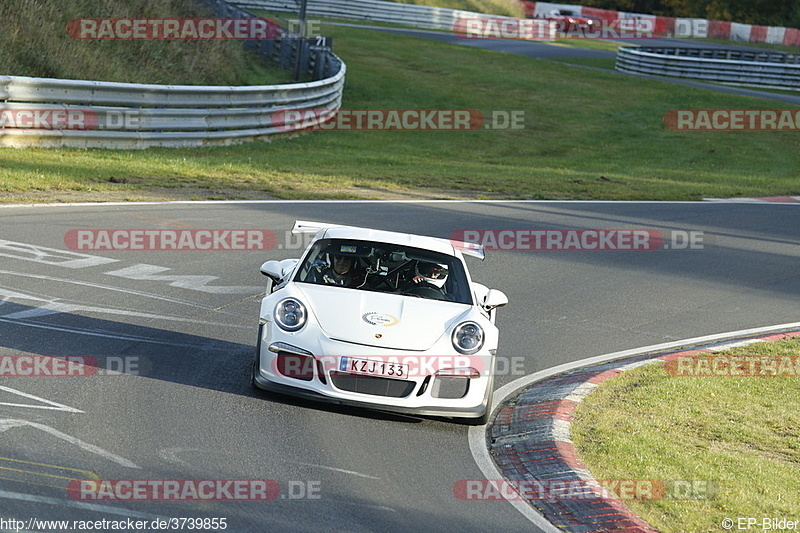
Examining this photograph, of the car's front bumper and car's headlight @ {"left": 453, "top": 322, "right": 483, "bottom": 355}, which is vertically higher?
car's headlight @ {"left": 453, "top": 322, "right": 483, "bottom": 355}

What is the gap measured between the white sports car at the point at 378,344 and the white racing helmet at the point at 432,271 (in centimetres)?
17

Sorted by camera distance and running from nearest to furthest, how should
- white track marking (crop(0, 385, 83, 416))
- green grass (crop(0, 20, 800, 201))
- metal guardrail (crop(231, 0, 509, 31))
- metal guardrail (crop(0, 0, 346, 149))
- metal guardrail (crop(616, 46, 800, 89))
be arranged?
white track marking (crop(0, 385, 83, 416)) < green grass (crop(0, 20, 800, 201)) < metal guardrail (crop(0, 0, 346, 149)) < metal guardrail (crop(616, 46, 800, 89)) < metal guardrail (crop(231, 0, 509, 31))

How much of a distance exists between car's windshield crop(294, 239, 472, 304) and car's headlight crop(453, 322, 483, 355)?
A: 1.99ft

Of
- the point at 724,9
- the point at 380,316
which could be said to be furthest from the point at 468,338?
the point at 724,9

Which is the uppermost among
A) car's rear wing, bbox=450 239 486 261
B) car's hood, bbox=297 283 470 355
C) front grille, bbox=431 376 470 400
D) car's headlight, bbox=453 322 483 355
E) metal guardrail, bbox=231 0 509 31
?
metal guardrail, bbox=231 0 509 31

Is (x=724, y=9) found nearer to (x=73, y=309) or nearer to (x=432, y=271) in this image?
(x=432, y=271)

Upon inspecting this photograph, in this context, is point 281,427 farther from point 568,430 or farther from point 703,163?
point 703,163

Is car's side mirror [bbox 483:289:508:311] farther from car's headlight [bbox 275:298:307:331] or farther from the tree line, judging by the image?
the tree line

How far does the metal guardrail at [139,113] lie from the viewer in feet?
59.0

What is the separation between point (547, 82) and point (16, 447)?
35128mm

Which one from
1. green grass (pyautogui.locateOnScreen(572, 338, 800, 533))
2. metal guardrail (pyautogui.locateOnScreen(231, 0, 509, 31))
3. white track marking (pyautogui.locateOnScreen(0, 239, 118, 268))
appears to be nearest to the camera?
green grass (pyautogui.locateOnScreen(572, 338, 800, 533))

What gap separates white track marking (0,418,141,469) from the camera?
6199 millimetres

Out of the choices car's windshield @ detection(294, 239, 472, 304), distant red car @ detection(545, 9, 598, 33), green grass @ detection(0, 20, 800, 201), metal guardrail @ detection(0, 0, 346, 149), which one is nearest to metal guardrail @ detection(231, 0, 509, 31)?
distant red car @ detection(545, 9, 598, 33)

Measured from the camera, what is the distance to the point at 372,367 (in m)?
7.43
